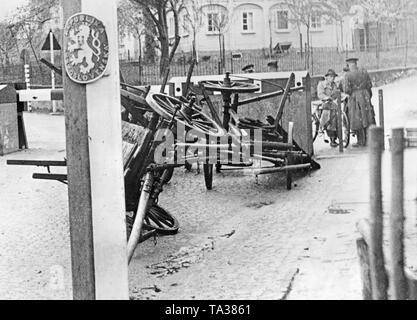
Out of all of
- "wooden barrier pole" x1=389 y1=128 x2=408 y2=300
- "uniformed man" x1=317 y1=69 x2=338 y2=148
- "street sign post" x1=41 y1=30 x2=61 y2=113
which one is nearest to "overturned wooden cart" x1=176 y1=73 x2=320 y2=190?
"uniformed man" x1=317 y1=69 x2=338 y2=148

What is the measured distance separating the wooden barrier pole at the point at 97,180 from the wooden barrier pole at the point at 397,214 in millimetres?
827

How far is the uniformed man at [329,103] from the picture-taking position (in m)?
2.99

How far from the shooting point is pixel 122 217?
2.57 meters

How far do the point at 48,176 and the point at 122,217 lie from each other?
76 centimetres

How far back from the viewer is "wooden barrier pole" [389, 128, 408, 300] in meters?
2.10

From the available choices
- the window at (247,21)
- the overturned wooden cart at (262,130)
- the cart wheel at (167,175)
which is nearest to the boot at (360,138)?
the window at (247,21)

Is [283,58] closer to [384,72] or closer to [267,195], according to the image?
[384,72]

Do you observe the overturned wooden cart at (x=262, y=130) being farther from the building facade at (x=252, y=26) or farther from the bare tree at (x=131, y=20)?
the bare tree at (x=131, y=20)

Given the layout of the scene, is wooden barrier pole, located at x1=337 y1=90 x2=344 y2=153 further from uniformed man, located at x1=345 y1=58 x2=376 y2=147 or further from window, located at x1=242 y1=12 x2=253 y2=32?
window, located at x1=242 y1=12 x2=253 y2=32

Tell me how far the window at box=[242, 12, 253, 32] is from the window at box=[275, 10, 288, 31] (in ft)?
0.27

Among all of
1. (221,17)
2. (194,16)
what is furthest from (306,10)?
(194,16)

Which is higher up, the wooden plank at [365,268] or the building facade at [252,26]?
the building facade at [252,26]

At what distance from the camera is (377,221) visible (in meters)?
2.17
